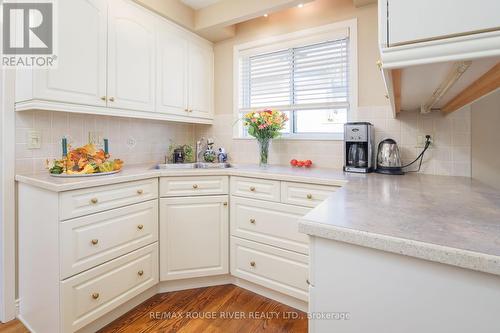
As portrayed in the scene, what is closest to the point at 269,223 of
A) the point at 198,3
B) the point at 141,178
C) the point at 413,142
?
the point at 141,178

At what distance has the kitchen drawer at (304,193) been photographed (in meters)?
1.71

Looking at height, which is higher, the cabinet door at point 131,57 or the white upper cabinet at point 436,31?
the cabinet door at point 131,57

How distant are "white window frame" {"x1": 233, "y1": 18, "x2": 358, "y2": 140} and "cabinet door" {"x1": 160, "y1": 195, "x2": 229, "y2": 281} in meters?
0.98

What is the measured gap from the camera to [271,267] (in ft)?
6.35

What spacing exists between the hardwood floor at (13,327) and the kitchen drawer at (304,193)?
183 cm

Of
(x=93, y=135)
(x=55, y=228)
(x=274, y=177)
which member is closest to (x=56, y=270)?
(x=55, y=228)

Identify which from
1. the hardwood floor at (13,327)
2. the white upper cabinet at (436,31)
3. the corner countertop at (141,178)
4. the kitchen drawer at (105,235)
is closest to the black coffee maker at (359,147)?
the corner countertop at (141,178)

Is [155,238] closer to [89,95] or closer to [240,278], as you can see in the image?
[240,278]

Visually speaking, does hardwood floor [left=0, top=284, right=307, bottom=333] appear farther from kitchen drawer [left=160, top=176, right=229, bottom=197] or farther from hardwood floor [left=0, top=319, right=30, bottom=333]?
kitchen drawer [left=160, top=176, right=229, bottom=197]

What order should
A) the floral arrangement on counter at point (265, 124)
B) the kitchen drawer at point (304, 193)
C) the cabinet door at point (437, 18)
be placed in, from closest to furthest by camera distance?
the cabinet door at point (437, 18) < the kitchen drawer at point (304, 193) < the floral arrangement on counter at point (265, 124)

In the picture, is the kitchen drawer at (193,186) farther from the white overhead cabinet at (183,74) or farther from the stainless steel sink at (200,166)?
the white overhead cabinet at (183,74)

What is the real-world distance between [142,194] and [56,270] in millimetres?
632

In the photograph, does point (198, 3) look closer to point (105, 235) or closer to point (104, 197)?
point (104, 197)

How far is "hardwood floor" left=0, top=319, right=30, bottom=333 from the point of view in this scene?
1616 millimetres
